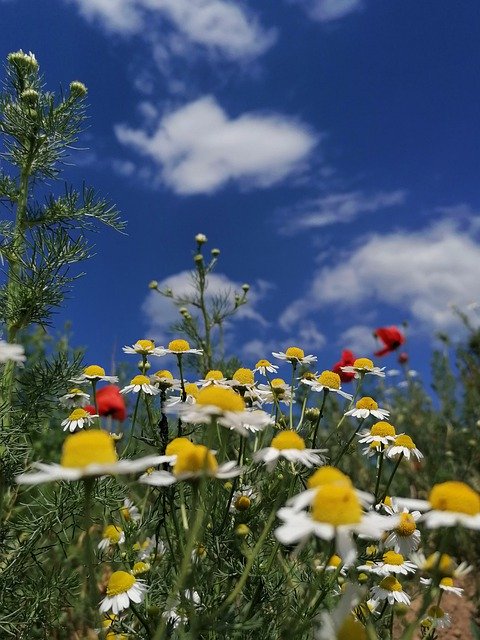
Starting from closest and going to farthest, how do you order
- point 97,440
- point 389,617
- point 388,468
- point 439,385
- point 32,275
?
point 97,440 → point 389,617 → point 32,275 → point 388,468 → point 439,385

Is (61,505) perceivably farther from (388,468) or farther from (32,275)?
(388,468)

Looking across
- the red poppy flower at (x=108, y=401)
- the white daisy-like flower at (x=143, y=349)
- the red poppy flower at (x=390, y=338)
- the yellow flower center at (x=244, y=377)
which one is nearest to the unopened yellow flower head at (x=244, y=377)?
the yellow flower center at (x=244, y=377)

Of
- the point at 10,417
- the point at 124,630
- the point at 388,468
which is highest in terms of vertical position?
the point at 10,417

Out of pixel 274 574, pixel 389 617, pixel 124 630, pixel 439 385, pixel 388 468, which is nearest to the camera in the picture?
pixel 124 630

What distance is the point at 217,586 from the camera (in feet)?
5.02

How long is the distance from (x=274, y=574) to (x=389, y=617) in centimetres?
48

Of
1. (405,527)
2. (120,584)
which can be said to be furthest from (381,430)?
(120,584)

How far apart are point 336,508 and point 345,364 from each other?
153 centimetres

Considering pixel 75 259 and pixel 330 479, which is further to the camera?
pixel 75 259

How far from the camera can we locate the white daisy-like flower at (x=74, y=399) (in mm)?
2086

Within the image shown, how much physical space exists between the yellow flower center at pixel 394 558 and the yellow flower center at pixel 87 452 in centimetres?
112

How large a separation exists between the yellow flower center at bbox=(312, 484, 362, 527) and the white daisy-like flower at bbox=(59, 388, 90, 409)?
54.4 inches

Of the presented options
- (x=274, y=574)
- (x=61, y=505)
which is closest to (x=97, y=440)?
(x=274, y=574)

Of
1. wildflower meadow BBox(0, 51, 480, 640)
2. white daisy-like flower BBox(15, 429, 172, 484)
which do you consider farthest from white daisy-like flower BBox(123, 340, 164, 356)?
white daisy-like flower BBox(15, 429, 172, 484)
